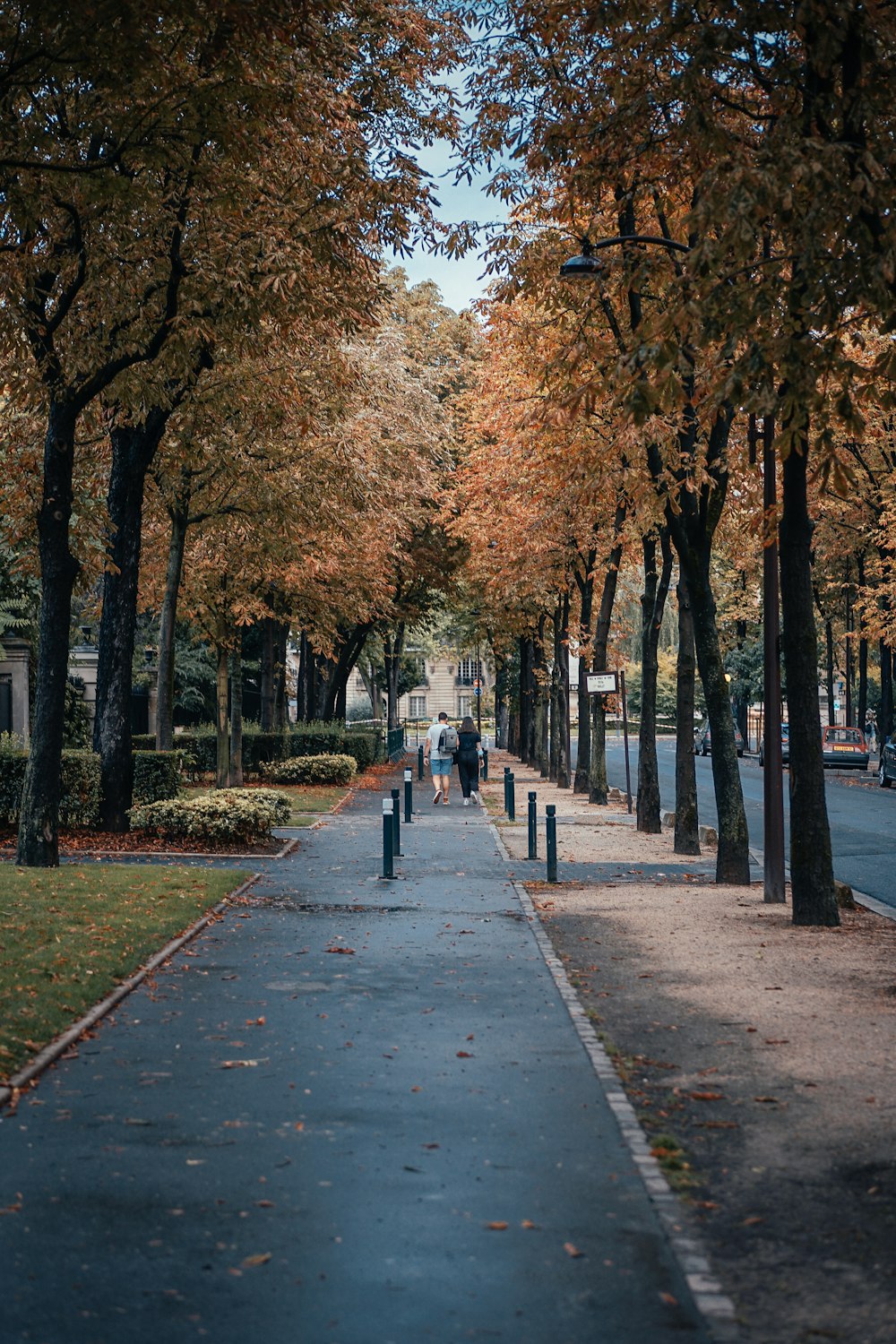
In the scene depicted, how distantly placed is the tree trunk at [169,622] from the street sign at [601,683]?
7.50 m

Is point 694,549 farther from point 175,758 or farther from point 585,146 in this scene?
point 175,758

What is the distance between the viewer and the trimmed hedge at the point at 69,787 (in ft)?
64.0

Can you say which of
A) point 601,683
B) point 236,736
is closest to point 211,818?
point 601,683

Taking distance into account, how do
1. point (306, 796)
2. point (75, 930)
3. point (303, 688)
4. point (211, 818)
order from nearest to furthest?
point (75, 930), point (211, 818), point (306, 796), point (303, 688)

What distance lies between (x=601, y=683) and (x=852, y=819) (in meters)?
5.67

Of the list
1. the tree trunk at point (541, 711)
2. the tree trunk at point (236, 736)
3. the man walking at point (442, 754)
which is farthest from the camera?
the tree trunk at point (541, 711)

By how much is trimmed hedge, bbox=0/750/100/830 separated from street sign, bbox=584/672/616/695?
395 inches

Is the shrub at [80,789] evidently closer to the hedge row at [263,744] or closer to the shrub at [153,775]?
the shrub at [153,775]

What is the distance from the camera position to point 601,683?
1056 inches

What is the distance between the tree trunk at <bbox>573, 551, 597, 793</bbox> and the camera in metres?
30.9

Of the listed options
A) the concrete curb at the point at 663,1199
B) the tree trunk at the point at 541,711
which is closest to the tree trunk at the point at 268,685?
the tree trunk at the point at 541,711

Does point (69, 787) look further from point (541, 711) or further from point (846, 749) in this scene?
point (846, 749)

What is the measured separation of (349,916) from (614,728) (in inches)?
4175

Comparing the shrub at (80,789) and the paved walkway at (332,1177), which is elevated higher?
the shrub at (80,789)
